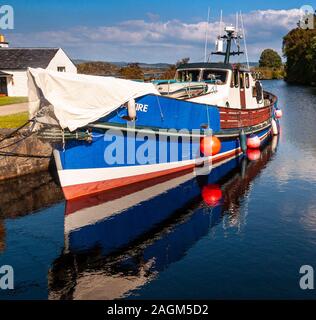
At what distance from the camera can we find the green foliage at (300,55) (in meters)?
85.9

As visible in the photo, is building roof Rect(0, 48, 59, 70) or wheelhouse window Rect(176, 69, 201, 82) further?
building roof Rect(0, 48, 59, 70)

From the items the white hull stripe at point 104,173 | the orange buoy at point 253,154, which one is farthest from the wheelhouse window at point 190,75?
the white hull stripe at point 104,173

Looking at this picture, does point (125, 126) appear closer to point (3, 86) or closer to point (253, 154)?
point (253, 154)

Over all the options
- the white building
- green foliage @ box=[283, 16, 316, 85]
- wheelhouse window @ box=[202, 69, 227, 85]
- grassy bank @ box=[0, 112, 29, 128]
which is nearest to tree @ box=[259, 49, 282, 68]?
green foliage @ box=[283, 16, 316, 85]

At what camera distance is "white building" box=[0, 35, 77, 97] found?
4009 cm

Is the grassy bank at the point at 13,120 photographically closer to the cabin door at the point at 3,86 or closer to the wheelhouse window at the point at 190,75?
the wheelhouse window at the point at 190,75

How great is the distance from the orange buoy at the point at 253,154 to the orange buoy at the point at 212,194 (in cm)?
598

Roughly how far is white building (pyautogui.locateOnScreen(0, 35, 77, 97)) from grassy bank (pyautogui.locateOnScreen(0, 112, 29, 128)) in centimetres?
1667

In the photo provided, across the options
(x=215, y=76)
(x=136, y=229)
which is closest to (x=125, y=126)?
(x=136, y=229)
